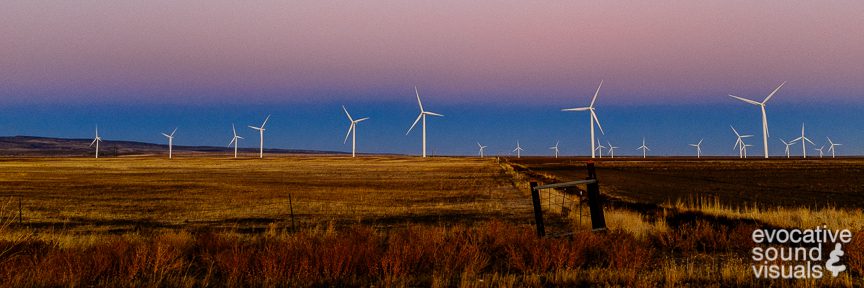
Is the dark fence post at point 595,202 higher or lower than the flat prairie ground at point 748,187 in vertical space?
higher

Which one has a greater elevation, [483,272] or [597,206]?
[597,206]

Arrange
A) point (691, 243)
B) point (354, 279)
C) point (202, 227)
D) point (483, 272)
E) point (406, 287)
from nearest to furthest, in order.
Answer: point (406, 287) → point (354, 279) → point (483, 272) → point (691, 243) → point (202, 227)

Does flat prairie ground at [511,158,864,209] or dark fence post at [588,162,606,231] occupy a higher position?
dark fence post at [588,162,606,231]

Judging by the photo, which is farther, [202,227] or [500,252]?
[202,227]

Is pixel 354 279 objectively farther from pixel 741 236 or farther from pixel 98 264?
pixel 741 236

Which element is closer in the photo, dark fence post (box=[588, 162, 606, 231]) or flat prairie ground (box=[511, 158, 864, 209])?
dark fence post (box=[588, 162, 606, 231])

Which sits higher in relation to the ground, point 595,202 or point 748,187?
point 595,202

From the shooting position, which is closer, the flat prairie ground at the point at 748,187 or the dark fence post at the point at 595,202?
the dark fence post at the point at 595,202

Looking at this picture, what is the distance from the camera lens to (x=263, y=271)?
9.74 meters

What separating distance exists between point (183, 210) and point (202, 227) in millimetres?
7085

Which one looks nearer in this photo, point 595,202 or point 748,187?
point 595,202

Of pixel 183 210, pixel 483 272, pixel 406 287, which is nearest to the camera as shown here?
pixel 406 287

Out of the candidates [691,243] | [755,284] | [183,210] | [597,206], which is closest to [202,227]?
Result: [183,210]

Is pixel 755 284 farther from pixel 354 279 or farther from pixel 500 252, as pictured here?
pixel 354 279
